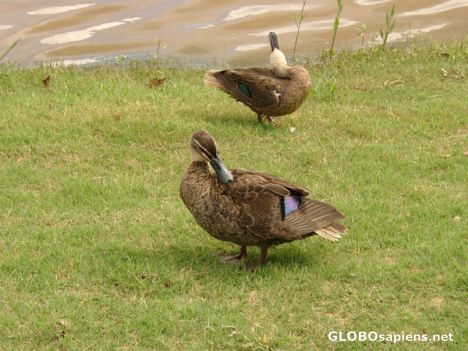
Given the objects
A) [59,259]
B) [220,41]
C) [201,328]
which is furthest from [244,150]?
[220,41]

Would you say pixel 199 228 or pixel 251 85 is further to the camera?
pixel 251 85

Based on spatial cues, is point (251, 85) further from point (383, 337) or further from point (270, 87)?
point (383, 337)

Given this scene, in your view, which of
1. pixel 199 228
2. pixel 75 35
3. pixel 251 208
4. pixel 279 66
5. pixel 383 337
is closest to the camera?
pixel 383 337

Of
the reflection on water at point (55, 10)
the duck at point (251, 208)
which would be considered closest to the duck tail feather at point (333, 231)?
the duck at point (251, 208)

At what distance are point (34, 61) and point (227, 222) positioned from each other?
6561 millimetres

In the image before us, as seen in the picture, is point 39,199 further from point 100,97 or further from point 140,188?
point 100,97

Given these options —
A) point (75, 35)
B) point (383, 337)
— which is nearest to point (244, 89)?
point (383, 337)

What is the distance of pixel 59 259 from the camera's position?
612 cm

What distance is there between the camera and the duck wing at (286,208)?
584 cm

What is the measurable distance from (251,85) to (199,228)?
2472mm

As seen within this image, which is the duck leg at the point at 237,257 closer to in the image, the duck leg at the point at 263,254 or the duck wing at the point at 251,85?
the duck leg at the point at 263,254

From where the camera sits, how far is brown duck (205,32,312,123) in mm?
8617

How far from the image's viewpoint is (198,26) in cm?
1274

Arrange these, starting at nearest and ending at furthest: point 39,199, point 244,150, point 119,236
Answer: point 119,236
point 39,199
point 244,150
